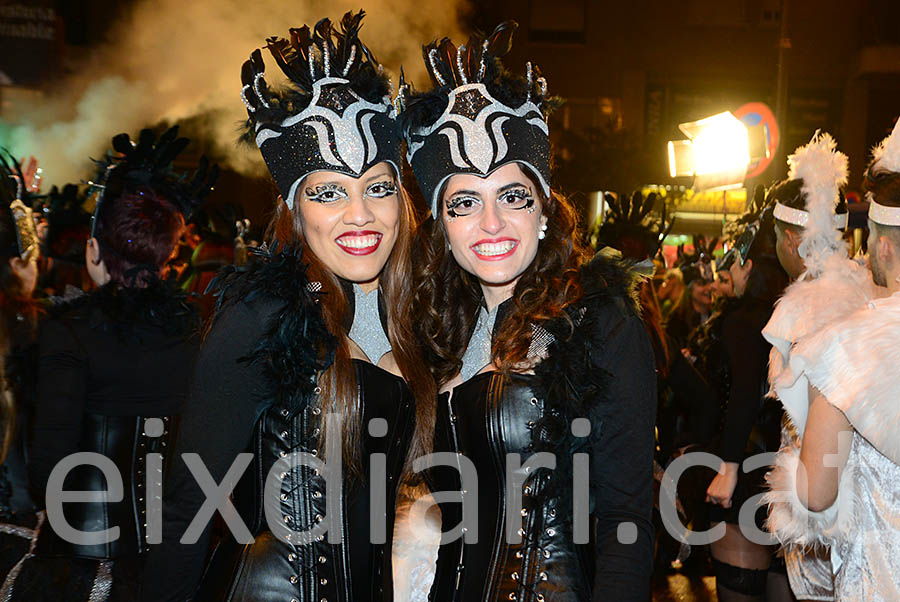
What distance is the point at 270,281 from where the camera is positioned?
7.56 feet

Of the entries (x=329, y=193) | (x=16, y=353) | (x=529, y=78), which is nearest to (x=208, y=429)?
(x=329, y=193)

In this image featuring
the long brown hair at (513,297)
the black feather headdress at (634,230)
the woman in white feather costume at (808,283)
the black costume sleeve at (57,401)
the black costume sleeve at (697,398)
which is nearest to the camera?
the long brown hair at (513,297)

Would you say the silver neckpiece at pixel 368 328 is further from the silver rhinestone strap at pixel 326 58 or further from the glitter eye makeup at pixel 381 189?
the silver rhinestone strap at pixel 326 58

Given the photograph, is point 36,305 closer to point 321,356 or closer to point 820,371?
point 321,356

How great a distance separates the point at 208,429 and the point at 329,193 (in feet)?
2.47

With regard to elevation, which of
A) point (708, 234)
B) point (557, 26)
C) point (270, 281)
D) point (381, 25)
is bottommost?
point (708, 234)

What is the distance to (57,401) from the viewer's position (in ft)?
11.1

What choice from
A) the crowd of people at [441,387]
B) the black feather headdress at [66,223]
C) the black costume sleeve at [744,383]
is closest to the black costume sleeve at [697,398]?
the black costume sleeve at [744,383]

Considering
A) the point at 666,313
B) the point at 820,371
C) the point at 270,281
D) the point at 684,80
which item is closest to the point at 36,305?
A: the point at 270,281

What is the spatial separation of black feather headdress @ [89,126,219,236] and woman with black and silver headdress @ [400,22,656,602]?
5.12 ft

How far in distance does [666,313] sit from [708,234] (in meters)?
9.97

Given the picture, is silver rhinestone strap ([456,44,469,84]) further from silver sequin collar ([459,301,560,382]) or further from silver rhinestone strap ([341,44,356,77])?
silver sequin collar ([459,301,560,382])

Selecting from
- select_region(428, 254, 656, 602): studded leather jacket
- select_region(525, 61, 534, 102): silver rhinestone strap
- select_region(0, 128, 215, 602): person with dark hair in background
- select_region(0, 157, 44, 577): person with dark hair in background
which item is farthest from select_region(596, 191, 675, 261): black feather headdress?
select_region(0, 157, 44, 577): person with dark hair in background

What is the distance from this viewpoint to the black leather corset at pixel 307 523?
2184mm
